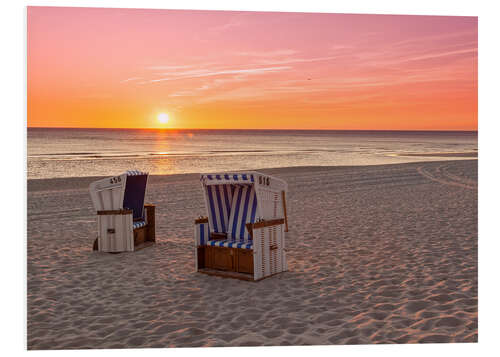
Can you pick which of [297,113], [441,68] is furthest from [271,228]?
[297,113]

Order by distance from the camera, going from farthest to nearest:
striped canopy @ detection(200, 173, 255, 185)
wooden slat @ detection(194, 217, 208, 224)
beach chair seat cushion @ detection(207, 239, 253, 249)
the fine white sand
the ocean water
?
the ocean water → wooden slat @ detection(194, 217, 208, 224) → beach chair seat cushion @ detection(207, 239, 253, 249) → striped canopy @ detection(200, 173, 255, 185) → the fine white sand

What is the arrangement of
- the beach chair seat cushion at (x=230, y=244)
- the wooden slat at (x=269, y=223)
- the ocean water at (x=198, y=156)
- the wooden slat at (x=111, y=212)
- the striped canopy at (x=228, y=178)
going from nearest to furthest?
the striped canopy at (x=228, y=178), the wooden slat at (x=269, y=223), the beach chair seat cushion at (x=230, y=244), the wooden slat at (x=111, y=212), the ocean water at (x=198, y=156)

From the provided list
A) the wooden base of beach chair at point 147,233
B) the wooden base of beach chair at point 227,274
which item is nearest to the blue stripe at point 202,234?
the wooden base of beach chair at point 227,274

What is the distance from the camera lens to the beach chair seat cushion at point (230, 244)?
714cm

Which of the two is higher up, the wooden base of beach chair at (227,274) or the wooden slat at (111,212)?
the wooden slat at (111,212)

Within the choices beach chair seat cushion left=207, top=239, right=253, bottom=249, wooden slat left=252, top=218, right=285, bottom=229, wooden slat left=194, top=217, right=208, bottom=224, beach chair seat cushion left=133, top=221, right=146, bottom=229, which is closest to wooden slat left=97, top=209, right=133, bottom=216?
beach chair seat cushion left=133, top=221, right=146, bottom=229

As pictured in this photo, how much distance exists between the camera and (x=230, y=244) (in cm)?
729

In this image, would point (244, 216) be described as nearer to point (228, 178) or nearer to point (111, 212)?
point (228, 178)

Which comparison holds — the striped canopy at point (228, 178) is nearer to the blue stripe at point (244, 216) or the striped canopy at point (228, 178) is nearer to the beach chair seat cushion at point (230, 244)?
the blue stripe at point (244, 216)

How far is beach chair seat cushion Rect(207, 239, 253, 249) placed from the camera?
714cm

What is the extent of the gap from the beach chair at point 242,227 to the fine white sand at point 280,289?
0.90 feet

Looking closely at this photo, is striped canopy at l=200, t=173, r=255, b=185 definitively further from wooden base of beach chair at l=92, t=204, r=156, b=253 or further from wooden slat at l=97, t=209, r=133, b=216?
wooden base of beach chair at l=92, t=204, r=156, b=253

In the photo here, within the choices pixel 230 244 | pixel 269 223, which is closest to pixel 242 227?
pixel 230 244

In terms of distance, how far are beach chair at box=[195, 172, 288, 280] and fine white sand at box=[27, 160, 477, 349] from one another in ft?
0.90
